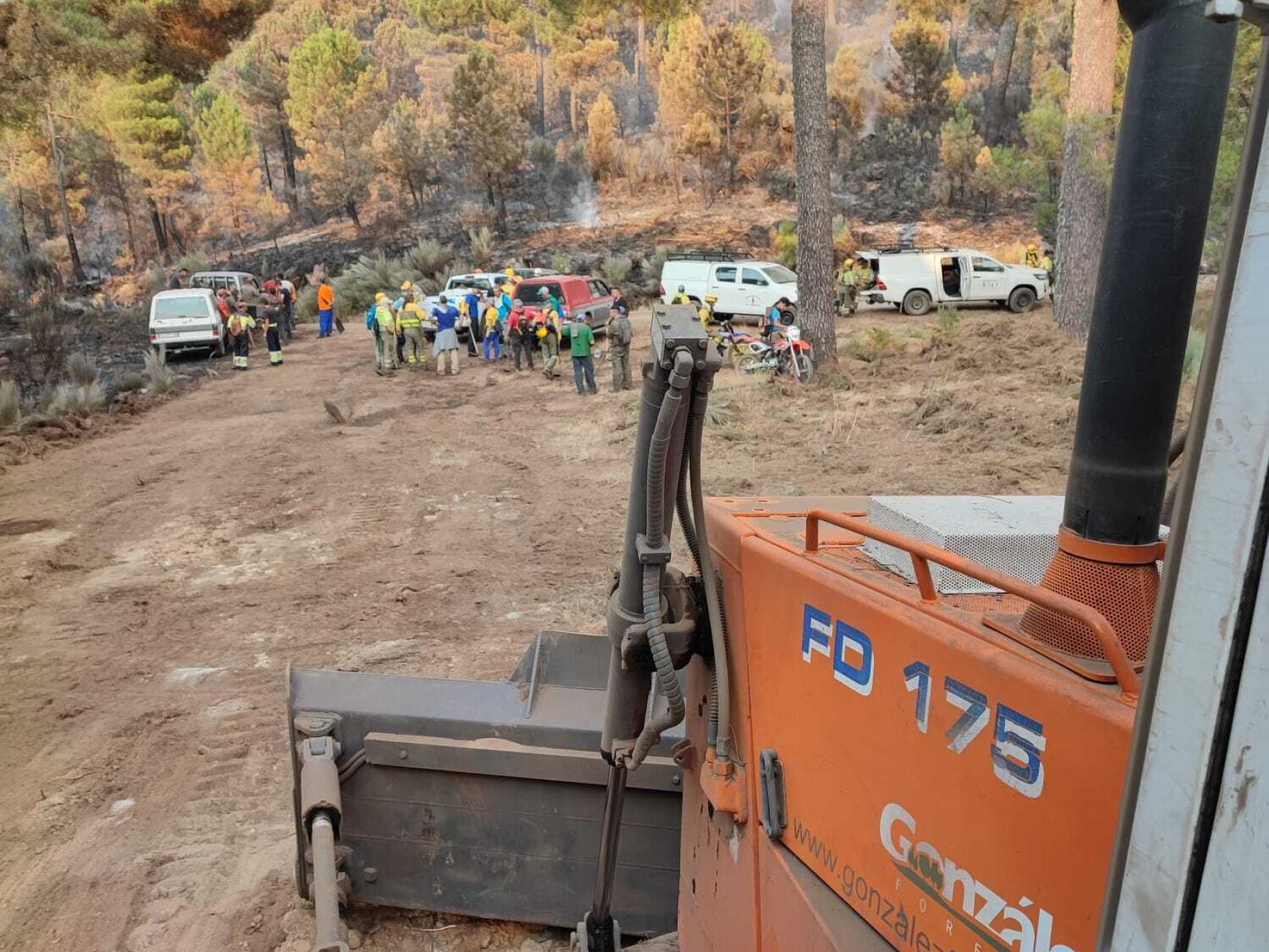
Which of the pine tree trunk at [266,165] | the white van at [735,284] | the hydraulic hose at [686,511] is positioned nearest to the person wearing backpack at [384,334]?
the white van at [735,284]

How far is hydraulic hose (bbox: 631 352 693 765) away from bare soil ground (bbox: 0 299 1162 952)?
214 centimetres

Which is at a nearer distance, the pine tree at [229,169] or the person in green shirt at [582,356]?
the person in green shirt at [582,356]

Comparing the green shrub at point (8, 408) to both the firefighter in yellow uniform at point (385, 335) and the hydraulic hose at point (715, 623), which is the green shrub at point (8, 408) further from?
the hydraulic hose at point (715, 623)

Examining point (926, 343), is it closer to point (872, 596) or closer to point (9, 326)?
point (872, 596)

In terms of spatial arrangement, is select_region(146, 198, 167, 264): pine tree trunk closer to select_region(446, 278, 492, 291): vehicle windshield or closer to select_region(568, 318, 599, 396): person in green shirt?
select_region(446, 278, 492, 291): vehicle windshield

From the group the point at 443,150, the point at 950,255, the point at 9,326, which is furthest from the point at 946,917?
the point at 443,150

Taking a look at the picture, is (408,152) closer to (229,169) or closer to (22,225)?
(229,169)

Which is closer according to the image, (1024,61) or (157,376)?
(157,376)

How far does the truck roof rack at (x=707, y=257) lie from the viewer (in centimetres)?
2716

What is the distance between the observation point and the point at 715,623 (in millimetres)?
2719

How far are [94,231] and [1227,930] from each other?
206ft

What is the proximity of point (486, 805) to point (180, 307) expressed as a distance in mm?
22221

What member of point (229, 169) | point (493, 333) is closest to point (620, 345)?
point (493, 333)

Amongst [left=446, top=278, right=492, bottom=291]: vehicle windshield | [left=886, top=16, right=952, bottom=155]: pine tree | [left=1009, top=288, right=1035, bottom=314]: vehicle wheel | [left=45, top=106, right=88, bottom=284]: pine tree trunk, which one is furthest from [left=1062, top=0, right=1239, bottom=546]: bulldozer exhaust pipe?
[left=45, top=106, right=88, bottom=284]: pine tree trunk
